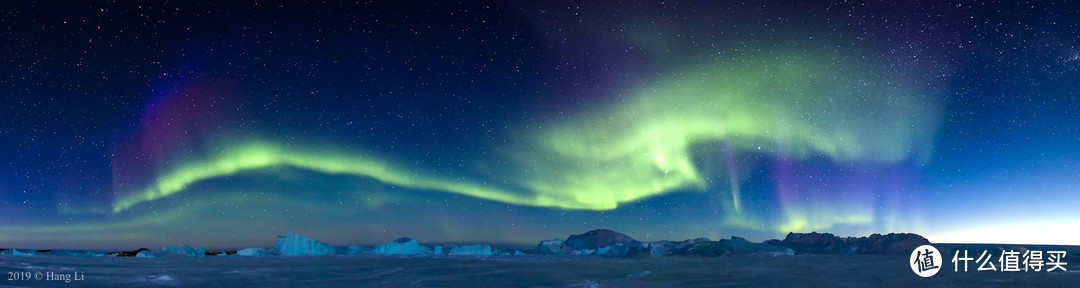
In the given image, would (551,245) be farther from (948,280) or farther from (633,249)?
(948,280)

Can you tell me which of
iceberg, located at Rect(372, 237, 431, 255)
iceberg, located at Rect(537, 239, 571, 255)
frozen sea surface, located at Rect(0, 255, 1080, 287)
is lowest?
iceberg, located at Rect(537, 239, 571, 255)

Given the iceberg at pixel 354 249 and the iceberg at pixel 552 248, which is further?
the iceberg at pixel 552 248

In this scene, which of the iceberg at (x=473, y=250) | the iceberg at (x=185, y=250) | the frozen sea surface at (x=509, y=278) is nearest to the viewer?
the frozen sea surface at (x=509, y=278)

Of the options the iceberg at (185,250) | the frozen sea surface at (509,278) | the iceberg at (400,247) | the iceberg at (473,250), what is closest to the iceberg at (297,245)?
the iceberg at (400,247)

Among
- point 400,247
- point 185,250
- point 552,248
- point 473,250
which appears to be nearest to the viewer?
point 185,250

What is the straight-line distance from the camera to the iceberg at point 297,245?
31891 millimetres

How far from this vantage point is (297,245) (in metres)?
32.2

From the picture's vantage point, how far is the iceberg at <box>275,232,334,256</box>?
1256 inches

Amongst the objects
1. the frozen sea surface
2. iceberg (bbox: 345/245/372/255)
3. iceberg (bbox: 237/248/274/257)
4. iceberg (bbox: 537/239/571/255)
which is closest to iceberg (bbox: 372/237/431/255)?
iceberg (bbox: 345/245/372/255)

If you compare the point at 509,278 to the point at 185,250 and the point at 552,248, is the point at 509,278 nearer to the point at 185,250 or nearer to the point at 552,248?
the point at 552,248

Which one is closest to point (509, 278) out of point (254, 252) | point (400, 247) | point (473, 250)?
point (473, 250)

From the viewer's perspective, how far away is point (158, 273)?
16.6 metres

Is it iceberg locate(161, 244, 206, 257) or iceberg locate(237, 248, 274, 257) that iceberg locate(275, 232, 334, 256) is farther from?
iceberg locate(161, 244, 206, 257)

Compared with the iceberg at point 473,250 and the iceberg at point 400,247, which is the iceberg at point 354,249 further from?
the iceberg at point 473,250
